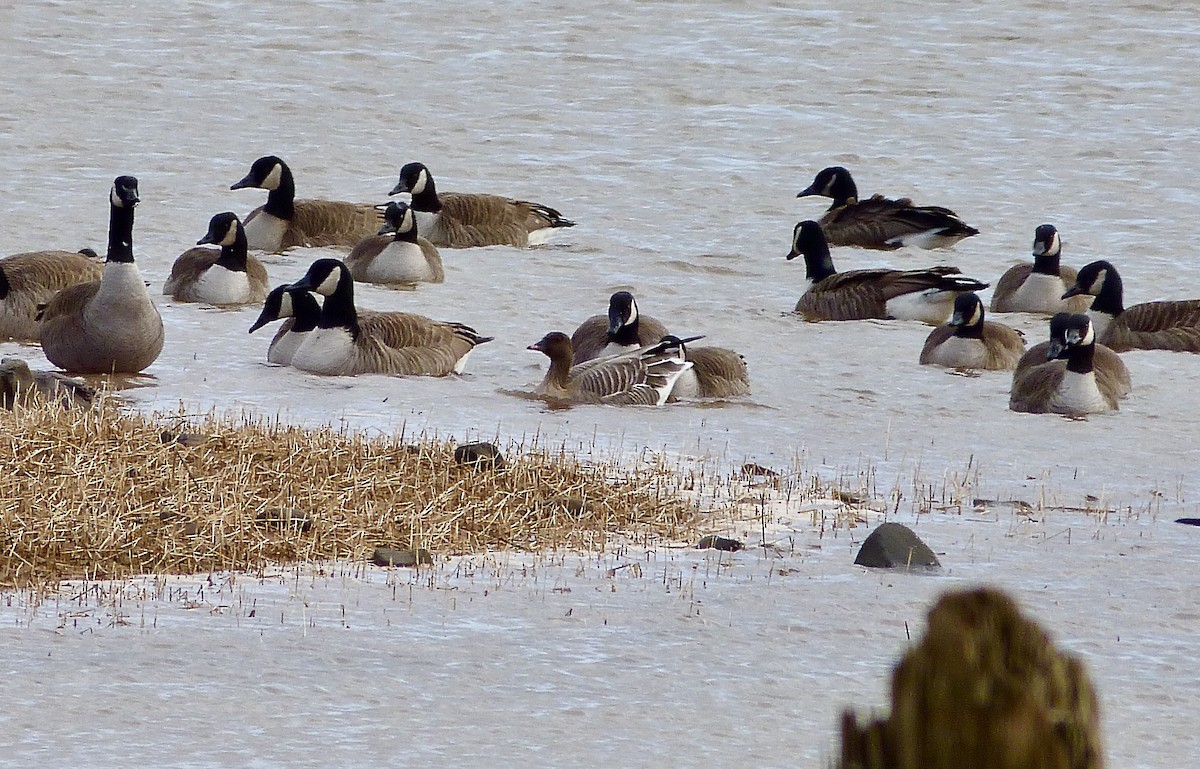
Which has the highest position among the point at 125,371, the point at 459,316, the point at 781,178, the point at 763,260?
the point at 781,178

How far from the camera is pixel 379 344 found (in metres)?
14.0

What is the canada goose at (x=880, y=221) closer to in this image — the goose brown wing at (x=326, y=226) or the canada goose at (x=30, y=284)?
the goose brown wing at (x=326, y=226)

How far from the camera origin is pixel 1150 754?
5102 millimetres

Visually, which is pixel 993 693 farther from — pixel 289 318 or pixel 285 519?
pixel 289 318

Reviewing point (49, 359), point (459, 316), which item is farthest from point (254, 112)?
point (49, 359)

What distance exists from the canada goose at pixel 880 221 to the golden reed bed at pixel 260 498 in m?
13.7

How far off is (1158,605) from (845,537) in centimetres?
160

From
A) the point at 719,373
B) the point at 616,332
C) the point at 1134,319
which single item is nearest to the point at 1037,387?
the point at 719,373

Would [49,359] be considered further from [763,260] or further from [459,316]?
[763,260]

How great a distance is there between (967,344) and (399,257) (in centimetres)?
672

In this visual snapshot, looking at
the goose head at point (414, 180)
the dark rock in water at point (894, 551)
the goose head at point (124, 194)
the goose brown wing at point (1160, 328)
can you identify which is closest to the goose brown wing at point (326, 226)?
the goose head at point (414, 180)

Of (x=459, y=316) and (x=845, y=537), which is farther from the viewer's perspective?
(x=459, y=316)

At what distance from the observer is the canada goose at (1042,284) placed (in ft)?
57.8

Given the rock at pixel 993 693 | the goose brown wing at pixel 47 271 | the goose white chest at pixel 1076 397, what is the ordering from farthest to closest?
the goose brown wing at pixel 47 271, the goose white chest at pixel 1076 397, the rock at pixel 993 693
